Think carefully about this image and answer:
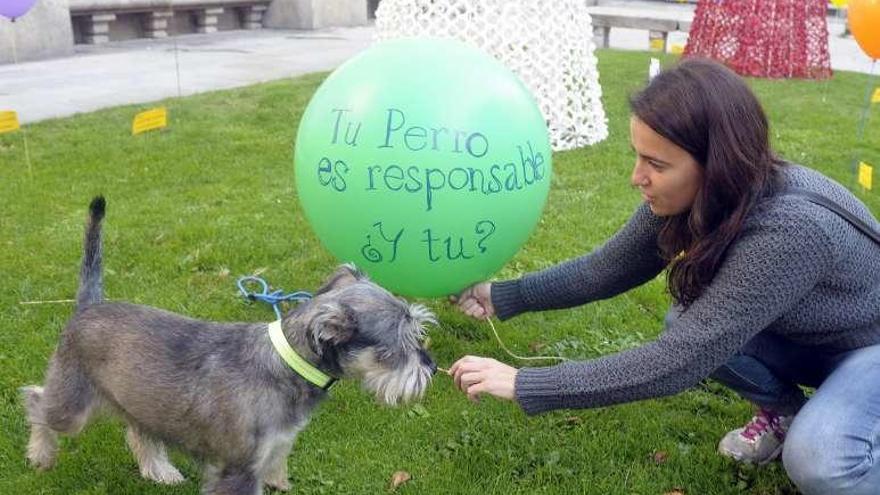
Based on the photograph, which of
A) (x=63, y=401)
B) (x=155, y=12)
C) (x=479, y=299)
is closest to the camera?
(x=63, y=401)

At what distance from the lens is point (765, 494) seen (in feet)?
11.8

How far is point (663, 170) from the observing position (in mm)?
2938

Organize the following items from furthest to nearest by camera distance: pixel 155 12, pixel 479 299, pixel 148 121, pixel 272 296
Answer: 1. pixel 155 12
2. pixel 148 121
3. pixel 272 296
4. pixel 479 299

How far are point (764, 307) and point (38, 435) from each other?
2977 mm

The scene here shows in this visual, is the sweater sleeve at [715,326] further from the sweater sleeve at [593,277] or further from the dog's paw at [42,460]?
the dog's paw at [42,460]

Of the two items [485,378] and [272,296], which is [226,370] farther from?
[272,296]

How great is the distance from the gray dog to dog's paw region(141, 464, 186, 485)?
0.43ft

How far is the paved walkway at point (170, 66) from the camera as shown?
1116cm

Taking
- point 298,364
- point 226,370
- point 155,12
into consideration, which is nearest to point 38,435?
point 226,370

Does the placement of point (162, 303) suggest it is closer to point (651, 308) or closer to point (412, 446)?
point (412, 446)

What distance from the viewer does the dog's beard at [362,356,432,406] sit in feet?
10.2

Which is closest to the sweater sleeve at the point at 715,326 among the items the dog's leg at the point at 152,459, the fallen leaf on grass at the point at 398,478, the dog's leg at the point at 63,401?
the fallen leaf on grass at the point at 398,478

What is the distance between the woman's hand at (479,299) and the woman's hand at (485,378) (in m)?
0.98

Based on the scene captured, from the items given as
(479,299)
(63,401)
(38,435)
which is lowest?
(38,435)
